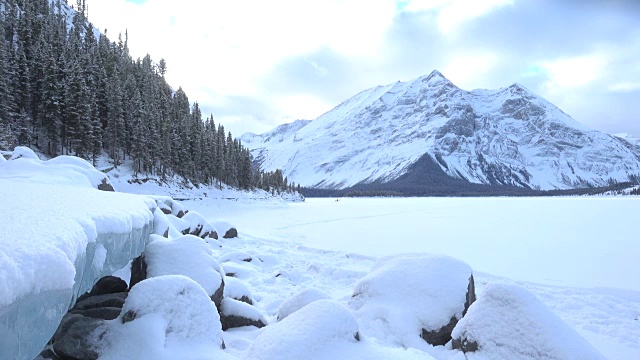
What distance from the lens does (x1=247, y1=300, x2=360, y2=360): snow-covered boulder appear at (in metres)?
4.98

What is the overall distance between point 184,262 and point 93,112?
2037 inches

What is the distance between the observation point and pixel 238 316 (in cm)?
762

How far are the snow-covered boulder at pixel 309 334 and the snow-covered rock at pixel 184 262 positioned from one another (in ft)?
7.54

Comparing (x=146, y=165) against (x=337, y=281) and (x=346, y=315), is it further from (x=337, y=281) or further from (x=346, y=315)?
(x=346, y=315)

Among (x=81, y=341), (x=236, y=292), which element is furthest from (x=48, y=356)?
(x=236, y=292)

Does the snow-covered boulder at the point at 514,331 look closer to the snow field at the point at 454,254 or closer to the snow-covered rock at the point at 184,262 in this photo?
the snow field at the point at 454,254

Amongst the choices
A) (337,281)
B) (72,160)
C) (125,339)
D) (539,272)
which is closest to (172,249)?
(125,339)

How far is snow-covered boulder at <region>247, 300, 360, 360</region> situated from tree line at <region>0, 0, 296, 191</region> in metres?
40.6

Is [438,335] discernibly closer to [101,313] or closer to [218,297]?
[218,297]

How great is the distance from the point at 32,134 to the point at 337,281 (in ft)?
159

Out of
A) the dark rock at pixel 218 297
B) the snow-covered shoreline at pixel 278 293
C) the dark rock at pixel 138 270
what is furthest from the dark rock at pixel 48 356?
the dark rock at pixel 218 297

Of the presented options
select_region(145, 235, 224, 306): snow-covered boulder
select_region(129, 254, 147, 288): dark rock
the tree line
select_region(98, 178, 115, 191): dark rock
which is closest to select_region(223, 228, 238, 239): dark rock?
select_region(98, 178, 115, 191): dark rock

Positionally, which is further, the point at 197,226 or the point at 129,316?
the point at 197,226

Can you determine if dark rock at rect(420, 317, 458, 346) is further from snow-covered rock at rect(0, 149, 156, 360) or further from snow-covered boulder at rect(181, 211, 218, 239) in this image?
snow-covered boulder at rect(181, 211, 218, 239)
